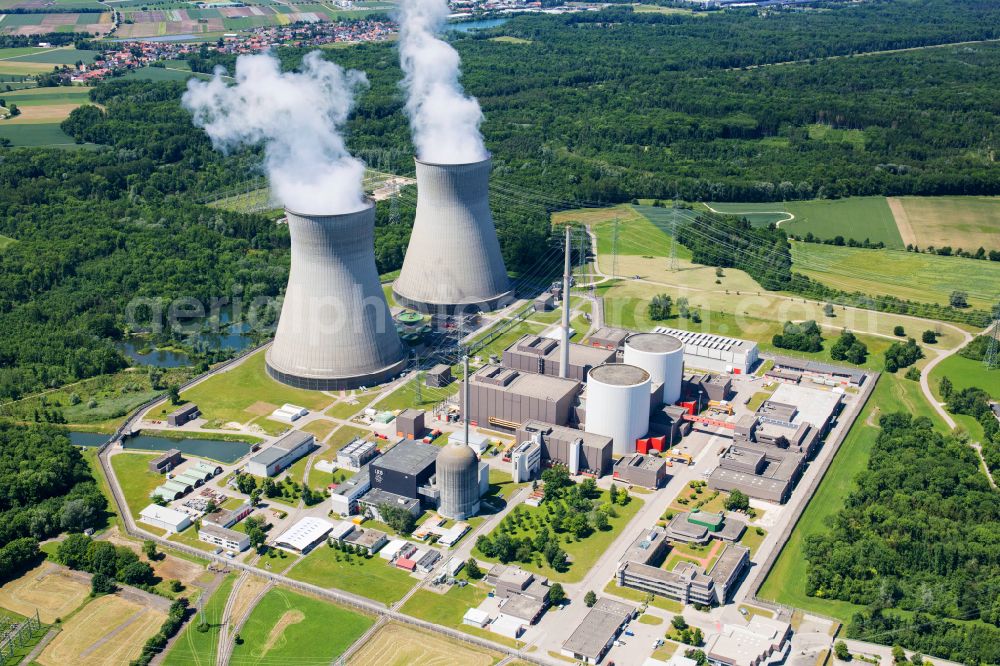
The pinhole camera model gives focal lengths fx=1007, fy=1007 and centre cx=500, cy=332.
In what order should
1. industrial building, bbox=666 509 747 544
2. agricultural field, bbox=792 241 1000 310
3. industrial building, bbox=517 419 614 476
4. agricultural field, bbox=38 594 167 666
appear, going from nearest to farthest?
agricultural field, bbox=38 594 167 666, industrial building, bbox=666 509 747 544, industrial building, bbox=517 419 614 476, agricultural field, bbox=792 241 1000 310

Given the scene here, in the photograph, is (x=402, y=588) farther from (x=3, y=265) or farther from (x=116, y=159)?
(x=116, y=159)

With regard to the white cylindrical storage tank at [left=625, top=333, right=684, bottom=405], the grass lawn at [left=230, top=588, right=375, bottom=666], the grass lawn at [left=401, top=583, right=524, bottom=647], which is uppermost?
the white cylindrical storage tank at [left=625, top=333, right=684, bottom=405]

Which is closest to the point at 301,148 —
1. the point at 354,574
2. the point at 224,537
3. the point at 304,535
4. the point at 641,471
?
the point at 304,535

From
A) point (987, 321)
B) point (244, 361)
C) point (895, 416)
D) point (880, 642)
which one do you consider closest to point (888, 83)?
point (987, 321)

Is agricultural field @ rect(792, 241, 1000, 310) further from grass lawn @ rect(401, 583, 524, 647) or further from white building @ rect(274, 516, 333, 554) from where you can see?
white building @ rect(274, 516, 333, 554)

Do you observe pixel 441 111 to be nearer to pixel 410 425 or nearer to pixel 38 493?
pixel 410 425

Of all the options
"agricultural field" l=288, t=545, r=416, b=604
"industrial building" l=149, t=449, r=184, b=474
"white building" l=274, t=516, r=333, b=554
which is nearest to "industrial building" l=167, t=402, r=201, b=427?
"industrial building" l=149, t=449, r=184, b=474
